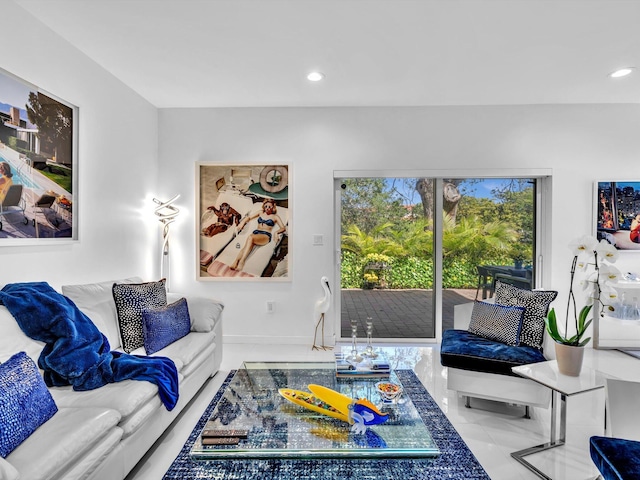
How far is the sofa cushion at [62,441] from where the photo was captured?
1271mm

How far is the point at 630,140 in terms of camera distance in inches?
155

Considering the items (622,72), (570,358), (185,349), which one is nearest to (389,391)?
(570,358)

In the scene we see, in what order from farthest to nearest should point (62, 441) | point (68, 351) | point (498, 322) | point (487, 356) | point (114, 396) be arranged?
point (498, 322) < point (487, 356) < point (68, 351) < point (114, 396) < point (62, 441)

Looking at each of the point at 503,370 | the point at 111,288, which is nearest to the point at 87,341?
the point at 111,288

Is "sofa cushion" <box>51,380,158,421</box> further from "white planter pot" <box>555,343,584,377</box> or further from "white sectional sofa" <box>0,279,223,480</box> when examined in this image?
"white planter pot" <box>555,343,584,377</box>

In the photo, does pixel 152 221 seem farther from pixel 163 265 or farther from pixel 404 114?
pixel 404 114

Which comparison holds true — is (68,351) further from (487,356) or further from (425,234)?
(425,234)

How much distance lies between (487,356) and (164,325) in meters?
2.27

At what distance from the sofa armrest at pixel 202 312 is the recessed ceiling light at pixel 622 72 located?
158 inches

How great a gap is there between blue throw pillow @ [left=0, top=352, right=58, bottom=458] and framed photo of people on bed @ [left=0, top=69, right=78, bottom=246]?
1017mm

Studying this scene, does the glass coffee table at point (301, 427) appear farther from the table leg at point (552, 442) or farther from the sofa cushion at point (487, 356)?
the table leg at point (552, 442)

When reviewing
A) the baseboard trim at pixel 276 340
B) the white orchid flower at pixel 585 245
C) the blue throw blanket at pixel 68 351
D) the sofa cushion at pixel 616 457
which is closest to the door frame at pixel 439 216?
the baseboard trim at pixel 276 340

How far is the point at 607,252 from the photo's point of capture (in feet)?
6.74

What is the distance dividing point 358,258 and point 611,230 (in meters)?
2.73
